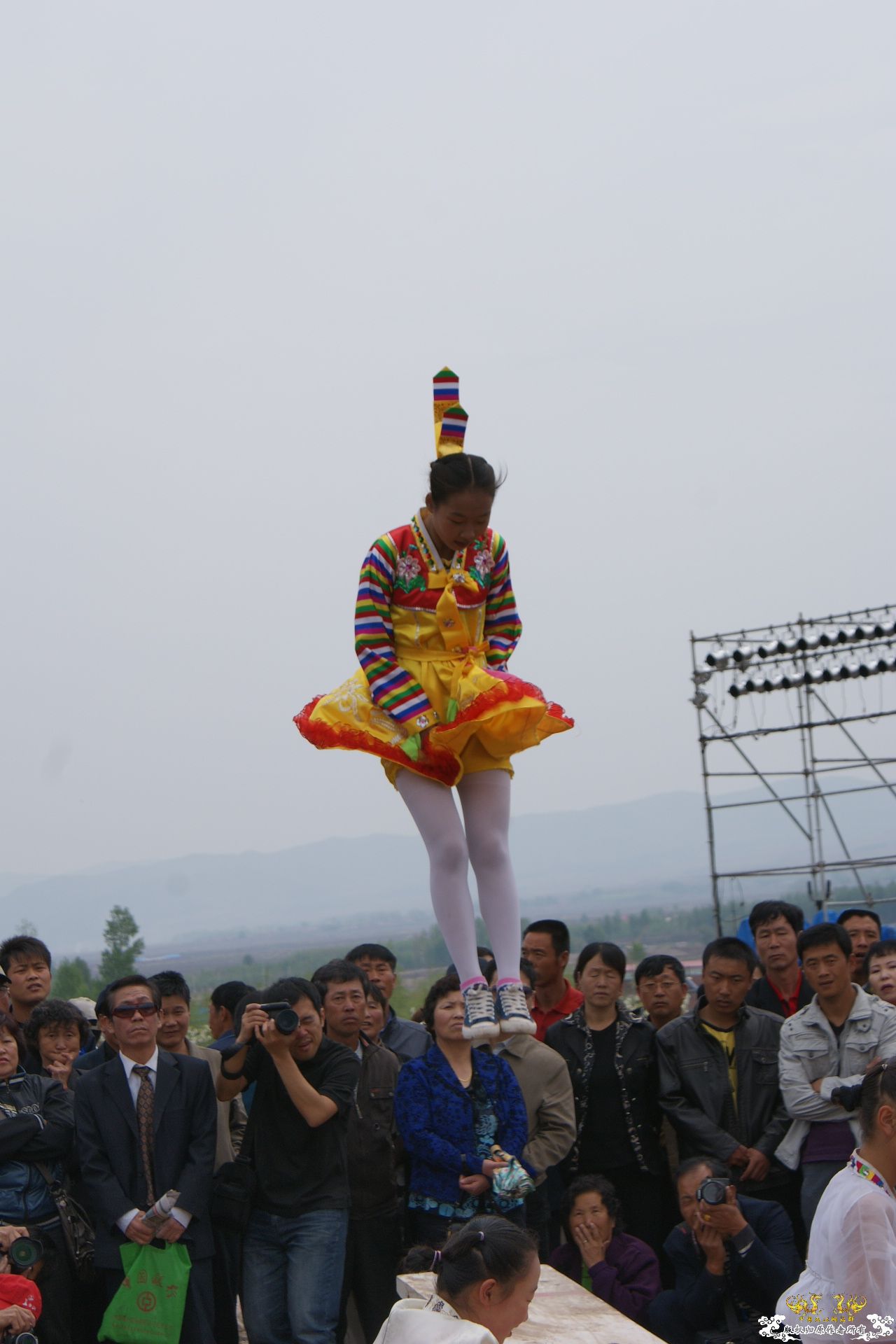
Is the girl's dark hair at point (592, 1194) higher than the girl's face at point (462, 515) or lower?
lower

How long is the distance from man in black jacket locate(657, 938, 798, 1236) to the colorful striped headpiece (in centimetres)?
259

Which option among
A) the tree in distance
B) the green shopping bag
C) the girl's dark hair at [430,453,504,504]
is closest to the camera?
the girl's dark hair at [430,453,504,504]

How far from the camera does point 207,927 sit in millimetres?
190000

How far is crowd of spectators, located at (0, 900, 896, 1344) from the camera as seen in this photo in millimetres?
4977

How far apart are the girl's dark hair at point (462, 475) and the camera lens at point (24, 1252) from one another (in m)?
2.63

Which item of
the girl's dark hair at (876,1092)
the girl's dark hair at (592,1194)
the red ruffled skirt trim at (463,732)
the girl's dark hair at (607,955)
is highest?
the red ruffled skirt trim at (463,732)

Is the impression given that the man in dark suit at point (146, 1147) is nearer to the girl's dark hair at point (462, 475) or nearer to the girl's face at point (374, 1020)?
the girl's face at point (374, 1020)

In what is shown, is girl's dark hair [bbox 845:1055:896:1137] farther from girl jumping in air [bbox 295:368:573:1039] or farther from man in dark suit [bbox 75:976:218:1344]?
man in dark suit [bbox 75:976:218:1344]

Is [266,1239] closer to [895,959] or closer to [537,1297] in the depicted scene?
[537,1297]

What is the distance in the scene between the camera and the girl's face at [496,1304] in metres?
3.56

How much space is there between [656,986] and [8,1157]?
289 centimetres

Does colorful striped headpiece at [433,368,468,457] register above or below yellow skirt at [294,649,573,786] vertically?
above

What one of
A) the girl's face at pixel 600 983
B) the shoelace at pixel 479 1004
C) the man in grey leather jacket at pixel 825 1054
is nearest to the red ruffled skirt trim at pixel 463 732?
the shoelace at pixel 479 1004

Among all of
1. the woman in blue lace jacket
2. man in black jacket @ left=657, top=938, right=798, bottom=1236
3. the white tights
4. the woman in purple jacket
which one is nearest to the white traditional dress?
the white tights
